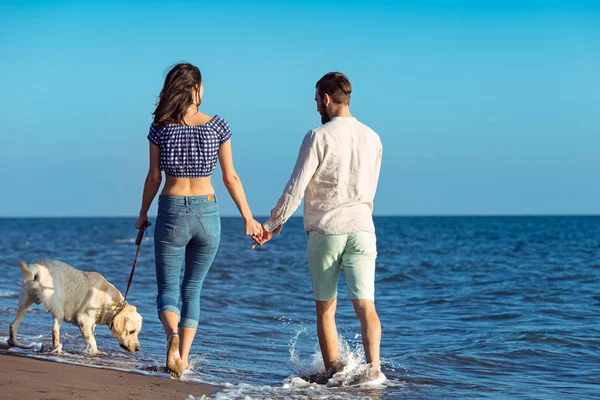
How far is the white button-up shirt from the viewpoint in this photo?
4559 mm

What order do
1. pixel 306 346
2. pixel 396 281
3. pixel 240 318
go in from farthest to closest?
pixel 396 281
pixel 240 318
pixel 306 346

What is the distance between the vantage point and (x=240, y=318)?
9156 mm

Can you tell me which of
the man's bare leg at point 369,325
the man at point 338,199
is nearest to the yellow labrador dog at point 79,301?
the man at point 338,199

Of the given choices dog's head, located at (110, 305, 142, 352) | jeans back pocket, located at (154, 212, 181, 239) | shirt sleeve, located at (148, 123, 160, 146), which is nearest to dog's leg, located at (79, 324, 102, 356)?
dog's head, located at (110, 305, 142, 352)

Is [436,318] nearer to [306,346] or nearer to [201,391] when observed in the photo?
[306,346]

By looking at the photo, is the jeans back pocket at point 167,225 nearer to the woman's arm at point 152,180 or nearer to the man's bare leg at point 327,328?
the woman's arm at point 152,180

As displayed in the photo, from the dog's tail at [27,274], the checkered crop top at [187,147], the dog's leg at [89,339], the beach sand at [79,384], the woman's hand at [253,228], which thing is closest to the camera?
the beach sand at [79,384]

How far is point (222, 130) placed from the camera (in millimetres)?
4637

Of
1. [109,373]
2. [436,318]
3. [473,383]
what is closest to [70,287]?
[109,373]

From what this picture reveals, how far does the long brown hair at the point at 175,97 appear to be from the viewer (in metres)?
4.55

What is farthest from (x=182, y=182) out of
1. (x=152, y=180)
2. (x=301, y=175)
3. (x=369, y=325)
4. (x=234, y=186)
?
(x=369, y=325)

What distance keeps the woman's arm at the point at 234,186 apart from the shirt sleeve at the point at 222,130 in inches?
1.1

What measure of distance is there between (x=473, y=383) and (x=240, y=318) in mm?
4132

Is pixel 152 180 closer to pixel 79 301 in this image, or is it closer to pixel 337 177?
pixel 337 177
